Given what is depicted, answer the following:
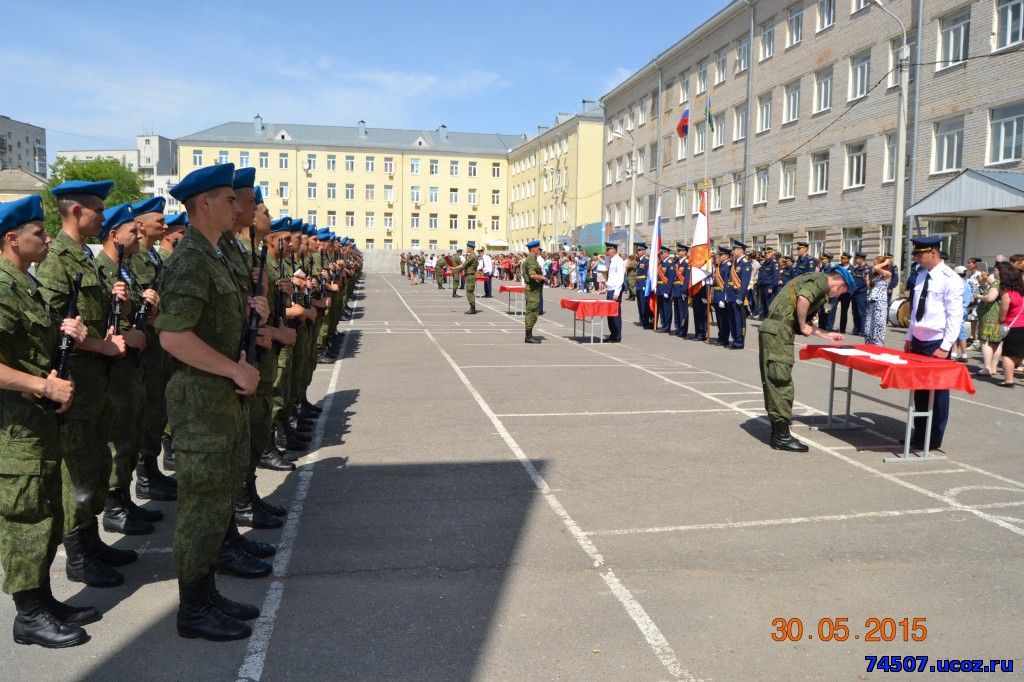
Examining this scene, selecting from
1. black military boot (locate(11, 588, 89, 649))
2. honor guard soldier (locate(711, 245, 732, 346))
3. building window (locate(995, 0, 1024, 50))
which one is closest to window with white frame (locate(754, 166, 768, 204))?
building window (locate(995, 0, 1024, 50))

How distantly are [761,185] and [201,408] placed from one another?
3495 cm

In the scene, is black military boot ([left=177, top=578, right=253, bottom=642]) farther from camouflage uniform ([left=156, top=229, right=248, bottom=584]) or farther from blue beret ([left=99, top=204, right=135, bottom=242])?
blue beret ([left=99, top=204, right=135, bottom=242])

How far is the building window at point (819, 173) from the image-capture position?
30.7 meters

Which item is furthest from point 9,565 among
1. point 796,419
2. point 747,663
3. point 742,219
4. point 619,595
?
point 742,219

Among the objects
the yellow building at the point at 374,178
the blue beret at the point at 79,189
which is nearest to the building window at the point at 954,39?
the blue beret at the point at 79,189

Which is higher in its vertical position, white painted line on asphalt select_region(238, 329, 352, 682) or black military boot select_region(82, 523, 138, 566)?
black military boot select_region(82, 523, 138, 566)

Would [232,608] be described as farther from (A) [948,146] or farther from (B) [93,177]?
(B) [93,177]

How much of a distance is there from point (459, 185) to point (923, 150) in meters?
66.8

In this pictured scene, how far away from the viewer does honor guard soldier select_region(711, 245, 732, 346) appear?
16.9 metres

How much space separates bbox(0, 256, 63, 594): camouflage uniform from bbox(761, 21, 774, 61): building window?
36.1m

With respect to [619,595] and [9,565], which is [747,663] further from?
[9,565]

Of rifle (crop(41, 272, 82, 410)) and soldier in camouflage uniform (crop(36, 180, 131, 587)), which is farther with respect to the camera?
soldier in camouflage uniform (crop(36, 180, 131, 587))

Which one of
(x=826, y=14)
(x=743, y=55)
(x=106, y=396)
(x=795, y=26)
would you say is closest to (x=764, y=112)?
(x=743, y=55)

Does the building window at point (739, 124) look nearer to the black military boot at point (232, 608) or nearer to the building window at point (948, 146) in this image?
the building window at point (948, 146)
